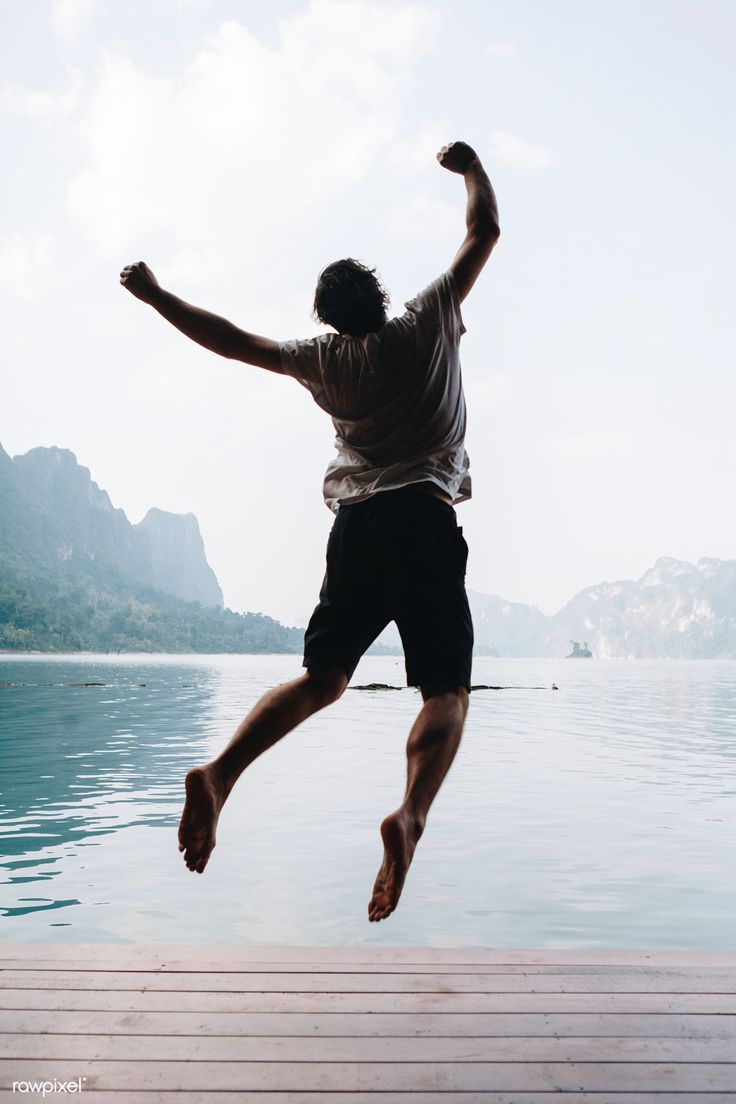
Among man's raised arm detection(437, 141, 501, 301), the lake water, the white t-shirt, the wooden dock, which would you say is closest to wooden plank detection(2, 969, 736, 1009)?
the wooden dock

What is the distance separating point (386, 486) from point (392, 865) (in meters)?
0.85

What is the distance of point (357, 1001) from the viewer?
2.00 m

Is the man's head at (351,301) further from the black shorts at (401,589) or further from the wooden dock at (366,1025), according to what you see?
the wooden dock at (366,1025)

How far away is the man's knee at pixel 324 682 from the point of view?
7.39 ft

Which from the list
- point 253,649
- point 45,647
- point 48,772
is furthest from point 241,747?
point 253,649

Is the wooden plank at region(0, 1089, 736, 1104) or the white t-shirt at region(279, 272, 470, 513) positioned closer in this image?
the wooden plank at region(0, 1089, 736, 1104)

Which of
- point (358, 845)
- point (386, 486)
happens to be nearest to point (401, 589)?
point (386, 486)

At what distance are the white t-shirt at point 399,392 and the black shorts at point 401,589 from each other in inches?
2.6

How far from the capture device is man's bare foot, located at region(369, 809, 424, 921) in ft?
5.97

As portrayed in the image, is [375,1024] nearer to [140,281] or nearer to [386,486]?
[386,486]

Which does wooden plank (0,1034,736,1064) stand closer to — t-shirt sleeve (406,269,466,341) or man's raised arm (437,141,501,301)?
t-shirt sleeve (406,269,466,341)

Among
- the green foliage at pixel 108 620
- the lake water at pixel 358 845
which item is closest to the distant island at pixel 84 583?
the green foliage at pixel 108 620

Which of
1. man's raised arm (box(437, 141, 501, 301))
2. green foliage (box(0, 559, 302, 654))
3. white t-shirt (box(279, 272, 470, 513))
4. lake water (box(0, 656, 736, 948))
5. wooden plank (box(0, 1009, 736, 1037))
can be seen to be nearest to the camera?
wooden plank (box(0, 1009, 736, 1037))

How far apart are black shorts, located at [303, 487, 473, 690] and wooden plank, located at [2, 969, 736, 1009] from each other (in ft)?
2.14
